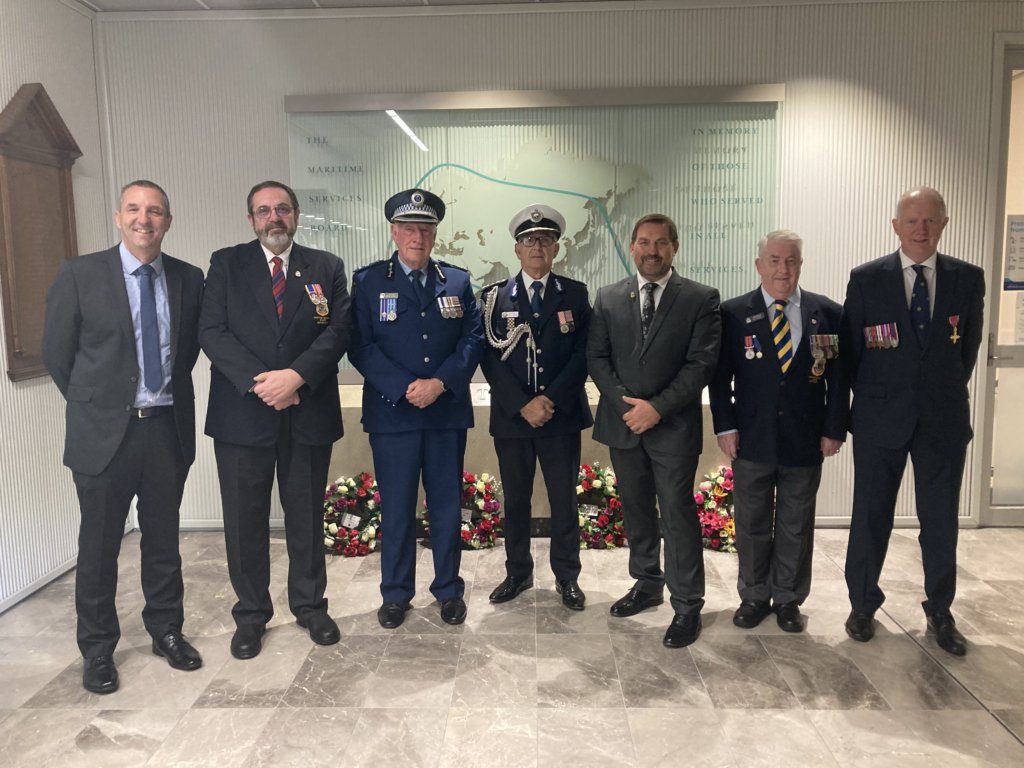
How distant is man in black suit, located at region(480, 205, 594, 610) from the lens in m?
3.19

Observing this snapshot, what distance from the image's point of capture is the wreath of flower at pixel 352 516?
426 centimetres

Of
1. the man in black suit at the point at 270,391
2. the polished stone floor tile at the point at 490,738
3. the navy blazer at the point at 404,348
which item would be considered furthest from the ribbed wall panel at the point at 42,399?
the polished stone floor tile at the point at 490,738

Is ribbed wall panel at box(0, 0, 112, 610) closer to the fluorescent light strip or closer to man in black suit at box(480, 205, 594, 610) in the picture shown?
the fluorescent light strip

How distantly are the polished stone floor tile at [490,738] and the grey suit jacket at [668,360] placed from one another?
1152mm

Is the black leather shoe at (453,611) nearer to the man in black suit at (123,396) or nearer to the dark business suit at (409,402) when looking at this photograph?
the dark business suit at (409,402)

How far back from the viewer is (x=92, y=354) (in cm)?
273

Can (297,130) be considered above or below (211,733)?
above

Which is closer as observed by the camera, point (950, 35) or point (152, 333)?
point (152, 333)

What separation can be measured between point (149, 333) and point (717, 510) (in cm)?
311

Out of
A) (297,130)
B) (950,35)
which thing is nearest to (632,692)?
(297,130)

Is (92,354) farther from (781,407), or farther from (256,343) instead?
(781,407)

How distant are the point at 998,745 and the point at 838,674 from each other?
536 millimetres

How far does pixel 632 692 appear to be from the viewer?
265 centimetres

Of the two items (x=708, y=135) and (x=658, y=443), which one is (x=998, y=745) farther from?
(x=708, y=135)
